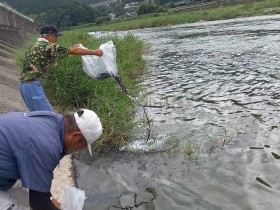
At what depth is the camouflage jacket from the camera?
18.0 feet

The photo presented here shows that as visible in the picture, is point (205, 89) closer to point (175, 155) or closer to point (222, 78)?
point (222, 78)

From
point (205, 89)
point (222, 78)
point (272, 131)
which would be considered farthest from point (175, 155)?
point (222, 78)

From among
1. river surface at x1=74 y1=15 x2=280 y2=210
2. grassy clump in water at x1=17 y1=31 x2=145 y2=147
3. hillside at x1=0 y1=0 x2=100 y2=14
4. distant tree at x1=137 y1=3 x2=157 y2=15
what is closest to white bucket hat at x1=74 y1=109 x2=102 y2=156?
river surface at x1=74 y1=15 x2=280 y2=210

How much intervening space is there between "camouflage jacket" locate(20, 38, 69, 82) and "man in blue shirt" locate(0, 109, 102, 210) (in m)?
2.67

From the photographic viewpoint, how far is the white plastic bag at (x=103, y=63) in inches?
239

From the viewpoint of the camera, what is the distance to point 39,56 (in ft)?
18.1

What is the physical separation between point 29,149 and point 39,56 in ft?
10.1

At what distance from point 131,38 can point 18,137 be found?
1514cm

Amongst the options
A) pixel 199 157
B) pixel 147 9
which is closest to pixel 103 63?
pixel 199 157

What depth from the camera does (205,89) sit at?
9945mm

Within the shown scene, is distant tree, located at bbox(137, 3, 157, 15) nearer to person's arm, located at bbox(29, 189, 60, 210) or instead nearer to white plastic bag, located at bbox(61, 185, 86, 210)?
white plastic bag, located at bbox(61, 185, 86, 210)

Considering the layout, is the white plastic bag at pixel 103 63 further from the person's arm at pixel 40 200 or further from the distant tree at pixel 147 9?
the distant tree at pixel 147 9

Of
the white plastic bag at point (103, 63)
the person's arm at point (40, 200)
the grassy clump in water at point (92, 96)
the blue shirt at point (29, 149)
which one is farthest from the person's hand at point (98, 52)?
the person's arm at point (40, 200)

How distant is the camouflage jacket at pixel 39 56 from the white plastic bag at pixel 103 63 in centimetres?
69
